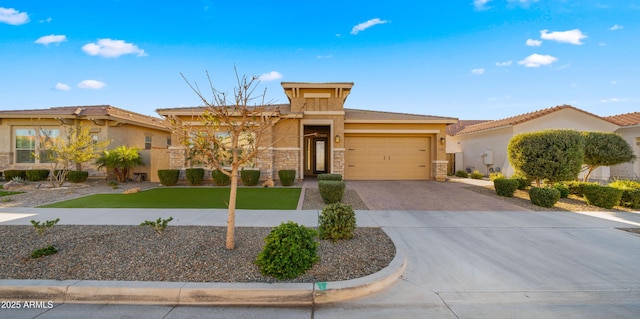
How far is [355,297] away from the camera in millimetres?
3078

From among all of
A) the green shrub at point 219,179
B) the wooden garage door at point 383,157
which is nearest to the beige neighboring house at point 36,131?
the green shrub at point 219,179

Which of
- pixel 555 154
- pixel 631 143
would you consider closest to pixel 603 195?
pixel 555 154

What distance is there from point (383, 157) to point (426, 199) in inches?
209

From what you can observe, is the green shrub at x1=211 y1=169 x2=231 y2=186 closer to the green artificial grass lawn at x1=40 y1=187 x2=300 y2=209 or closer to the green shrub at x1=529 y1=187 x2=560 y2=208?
the green artificial grass lawn at x1=40 y1=187 x2=300 y2=209

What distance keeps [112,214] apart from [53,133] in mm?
11932

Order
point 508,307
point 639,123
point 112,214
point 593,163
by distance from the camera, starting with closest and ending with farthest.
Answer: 1. point 508,307
2. point 112,214
3. point 593,163
4. point 639,123

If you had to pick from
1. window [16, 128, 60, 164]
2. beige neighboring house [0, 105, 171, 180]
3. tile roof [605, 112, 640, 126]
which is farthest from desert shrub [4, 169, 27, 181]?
tile roof [605, 112, 640, 126]

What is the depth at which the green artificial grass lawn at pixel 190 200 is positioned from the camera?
782 cm

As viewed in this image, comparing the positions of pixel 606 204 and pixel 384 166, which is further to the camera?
pixel 384 166

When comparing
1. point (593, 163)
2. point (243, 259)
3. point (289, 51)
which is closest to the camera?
point (243, 259)

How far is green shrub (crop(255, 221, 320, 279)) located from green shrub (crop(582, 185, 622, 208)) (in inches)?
399

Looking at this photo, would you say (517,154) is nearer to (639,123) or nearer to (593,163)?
(593,163)

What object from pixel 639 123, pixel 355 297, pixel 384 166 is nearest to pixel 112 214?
pixel 355 297

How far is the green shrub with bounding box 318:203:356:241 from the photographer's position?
4680 mm
